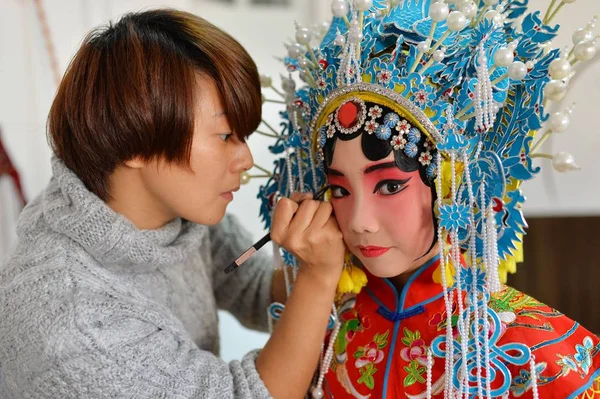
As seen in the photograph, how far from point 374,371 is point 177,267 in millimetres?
462

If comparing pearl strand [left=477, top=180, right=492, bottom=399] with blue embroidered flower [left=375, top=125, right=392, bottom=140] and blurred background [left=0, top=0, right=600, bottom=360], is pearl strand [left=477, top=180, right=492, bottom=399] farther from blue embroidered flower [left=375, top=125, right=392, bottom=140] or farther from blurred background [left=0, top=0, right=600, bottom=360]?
blurred background [left=0, top=0, right=600, bottom=360]

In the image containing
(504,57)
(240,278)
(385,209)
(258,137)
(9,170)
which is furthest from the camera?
(258,137)

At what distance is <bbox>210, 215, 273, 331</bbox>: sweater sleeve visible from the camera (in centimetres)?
130

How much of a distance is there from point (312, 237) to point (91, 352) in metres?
0.36

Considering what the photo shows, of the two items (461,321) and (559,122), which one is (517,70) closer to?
(559,122)

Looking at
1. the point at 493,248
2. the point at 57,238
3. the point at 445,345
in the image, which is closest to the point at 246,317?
the point at 57,238

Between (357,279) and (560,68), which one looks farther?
(357,279)

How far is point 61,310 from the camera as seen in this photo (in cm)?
88

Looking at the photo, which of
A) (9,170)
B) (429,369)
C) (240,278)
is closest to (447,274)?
(429,369)

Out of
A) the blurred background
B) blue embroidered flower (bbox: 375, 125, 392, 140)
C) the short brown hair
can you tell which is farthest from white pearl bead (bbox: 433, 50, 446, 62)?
the blurred background

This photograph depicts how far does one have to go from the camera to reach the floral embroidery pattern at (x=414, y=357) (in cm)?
85

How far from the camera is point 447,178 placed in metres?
0.82

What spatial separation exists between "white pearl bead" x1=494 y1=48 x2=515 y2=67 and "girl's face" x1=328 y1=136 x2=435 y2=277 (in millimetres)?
182

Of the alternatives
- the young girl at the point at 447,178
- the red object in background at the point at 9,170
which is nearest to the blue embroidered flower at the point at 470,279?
the young girl at the point at 447,178
